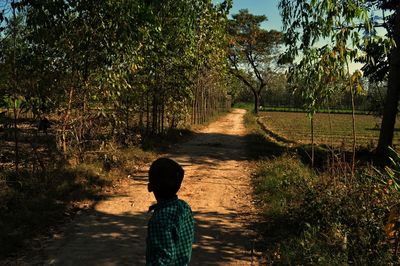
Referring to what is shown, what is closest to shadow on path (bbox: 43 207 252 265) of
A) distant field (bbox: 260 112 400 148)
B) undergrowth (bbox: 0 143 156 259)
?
undergrowth (bbox: 0 143 156 259)

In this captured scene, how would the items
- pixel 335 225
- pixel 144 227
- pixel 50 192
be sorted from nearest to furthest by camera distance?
pixel 335 225 < pixel 144 227 < pixel 50 192

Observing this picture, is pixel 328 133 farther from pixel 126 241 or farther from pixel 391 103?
pixel 126 241

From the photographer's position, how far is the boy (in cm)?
268

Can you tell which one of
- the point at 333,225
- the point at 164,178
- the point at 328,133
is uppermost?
the point at 164,178

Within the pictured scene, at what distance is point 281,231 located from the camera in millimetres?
6523

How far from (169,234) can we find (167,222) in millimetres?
79

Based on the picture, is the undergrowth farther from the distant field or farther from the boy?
the distant field

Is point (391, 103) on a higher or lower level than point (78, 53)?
lower

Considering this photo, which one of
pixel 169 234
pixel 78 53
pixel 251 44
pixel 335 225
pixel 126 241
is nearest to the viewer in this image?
pixel 169 234

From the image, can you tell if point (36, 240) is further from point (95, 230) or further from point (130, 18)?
point (130, 18)

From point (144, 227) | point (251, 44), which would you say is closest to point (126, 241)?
point (144, 227)

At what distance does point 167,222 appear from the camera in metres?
2.72

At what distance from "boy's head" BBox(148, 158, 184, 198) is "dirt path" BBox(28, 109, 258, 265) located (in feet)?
9.35

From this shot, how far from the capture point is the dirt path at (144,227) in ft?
18.2
